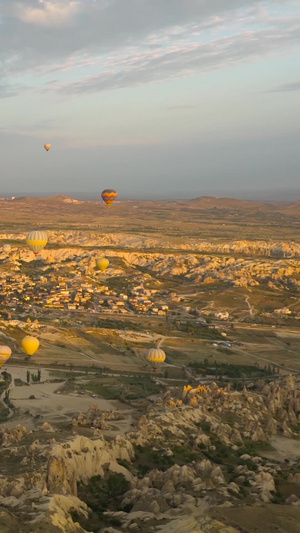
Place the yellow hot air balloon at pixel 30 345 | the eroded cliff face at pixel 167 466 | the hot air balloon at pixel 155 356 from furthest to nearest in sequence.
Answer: the yellow hot air balloon at pixel 30 345, the hot air balloon at pixel 155 356, the eroded cliff face at pixel 167 466

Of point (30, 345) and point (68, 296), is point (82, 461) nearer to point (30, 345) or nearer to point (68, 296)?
point (30, 345)

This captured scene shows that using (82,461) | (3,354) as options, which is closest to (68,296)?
(3,354)

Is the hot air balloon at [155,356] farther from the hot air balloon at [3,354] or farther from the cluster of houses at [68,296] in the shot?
the cluster of houses at [68,296]

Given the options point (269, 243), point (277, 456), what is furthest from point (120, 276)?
point (277, 456)

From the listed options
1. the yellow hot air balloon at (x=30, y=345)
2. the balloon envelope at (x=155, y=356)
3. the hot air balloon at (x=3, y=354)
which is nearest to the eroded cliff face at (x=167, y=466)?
the balloon envelope at (x=155, y=356)

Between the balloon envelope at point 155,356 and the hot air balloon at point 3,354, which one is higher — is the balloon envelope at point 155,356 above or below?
below

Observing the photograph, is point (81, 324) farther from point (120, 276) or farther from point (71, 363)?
point (120, 276)

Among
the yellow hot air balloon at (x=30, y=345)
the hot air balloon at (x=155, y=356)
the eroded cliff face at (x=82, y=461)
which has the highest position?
the eroded cliff face at (x=82, y=461)

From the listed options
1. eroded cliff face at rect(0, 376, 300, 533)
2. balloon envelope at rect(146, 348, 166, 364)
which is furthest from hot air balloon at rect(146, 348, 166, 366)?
eroded cliff face at rect(0, 376, 300, 533)

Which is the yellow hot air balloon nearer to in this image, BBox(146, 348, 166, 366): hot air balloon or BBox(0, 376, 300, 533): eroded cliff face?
BBox(146, 348, 166, 366): hot air balloon

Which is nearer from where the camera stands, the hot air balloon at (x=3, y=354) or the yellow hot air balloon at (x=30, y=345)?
the hot air balloon at (x=3, y=354)

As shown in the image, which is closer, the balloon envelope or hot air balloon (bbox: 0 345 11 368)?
hot air balloon (bbox: 0 345 11 368)
